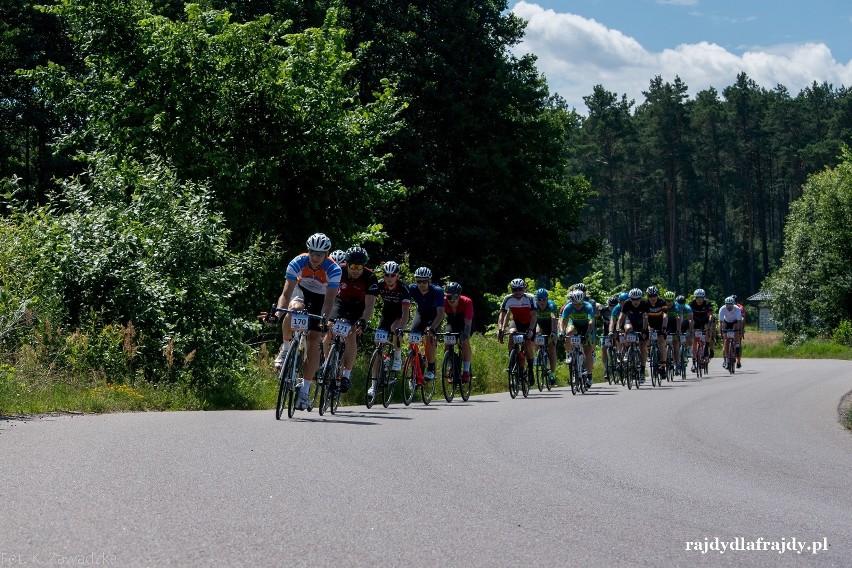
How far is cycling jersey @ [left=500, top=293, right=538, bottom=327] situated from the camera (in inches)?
834

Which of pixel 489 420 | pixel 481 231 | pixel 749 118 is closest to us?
pixel 489 420

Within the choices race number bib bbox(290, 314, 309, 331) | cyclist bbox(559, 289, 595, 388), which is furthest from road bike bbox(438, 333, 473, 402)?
race number bib bbox(290, 314, 309, 331)

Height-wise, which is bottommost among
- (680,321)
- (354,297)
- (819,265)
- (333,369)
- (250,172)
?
(333,369)

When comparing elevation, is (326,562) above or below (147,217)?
below

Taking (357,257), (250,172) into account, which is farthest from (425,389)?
(250,172)

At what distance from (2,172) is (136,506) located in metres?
42.7

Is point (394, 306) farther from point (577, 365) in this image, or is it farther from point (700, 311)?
point (700, 311)

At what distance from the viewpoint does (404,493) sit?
24.5 feet

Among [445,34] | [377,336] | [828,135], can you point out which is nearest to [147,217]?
[377,336]

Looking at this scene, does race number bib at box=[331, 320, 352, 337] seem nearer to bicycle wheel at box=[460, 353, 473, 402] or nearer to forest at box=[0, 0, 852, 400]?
forest at box=[0, 0, 852, 400]

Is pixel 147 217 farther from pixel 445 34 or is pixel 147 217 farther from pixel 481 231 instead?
pixel 445 34

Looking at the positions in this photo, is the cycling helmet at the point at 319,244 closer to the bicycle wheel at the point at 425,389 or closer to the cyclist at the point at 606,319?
the bicycle wheel at the point at 425,389

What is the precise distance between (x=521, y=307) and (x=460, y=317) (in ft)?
8.15

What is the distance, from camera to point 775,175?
379 ft
